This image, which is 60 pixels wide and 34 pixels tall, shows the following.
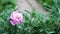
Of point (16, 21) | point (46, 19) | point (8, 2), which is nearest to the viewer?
point (16, 21)

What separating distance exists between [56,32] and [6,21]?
50 cm

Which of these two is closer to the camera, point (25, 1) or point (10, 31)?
point (10, 31)

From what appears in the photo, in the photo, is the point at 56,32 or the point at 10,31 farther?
the point at 56,32

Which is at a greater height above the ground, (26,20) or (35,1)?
(26,20)

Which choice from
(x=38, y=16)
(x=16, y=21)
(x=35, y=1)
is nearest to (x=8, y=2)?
(x=35, y=1)

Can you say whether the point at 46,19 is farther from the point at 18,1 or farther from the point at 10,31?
the point at 18,1

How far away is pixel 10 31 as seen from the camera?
1673 mm

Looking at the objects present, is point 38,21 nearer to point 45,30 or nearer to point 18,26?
point 45,30

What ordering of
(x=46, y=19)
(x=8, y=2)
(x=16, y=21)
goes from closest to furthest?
(x=16, y=21), (x=46, y=19), (x=8, y=2)

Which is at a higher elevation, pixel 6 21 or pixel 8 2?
pixel 6 21

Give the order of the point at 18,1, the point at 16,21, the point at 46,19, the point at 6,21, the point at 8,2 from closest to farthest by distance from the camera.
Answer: the point at 16,21 < the point at 6,21 < the point at 46,19 < the point at 8,2 < the point at 18,1

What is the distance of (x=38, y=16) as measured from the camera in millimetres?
1827

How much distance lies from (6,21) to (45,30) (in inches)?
14.7

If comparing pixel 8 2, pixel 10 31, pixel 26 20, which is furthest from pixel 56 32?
pixel 8 2
